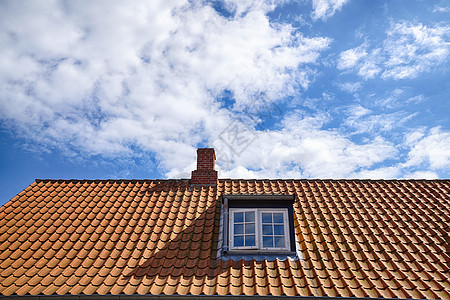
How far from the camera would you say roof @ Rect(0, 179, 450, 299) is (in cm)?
604

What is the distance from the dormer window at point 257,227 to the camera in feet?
23.0

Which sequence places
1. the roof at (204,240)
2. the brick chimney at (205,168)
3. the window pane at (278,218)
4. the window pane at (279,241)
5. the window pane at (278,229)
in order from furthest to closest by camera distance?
1. the brick chimney at (205,168)
2. the window pane at (278,218)
3. the window pane at (278,229)
4. the window pane at (279,241)
5. the roof at (204,240)

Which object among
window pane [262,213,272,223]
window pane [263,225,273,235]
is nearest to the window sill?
window pane [263,225,273,235]

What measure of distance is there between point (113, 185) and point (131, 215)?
2.13 metres

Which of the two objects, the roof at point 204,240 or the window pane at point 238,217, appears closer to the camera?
the roof at point 204,240

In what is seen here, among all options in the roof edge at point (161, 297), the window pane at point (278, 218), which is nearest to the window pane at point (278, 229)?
the window pane at point (278, 218)

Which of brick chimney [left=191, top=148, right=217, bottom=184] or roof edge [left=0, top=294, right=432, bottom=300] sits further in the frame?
brick chimney [left=191, top=148, right=217, bottom=184]

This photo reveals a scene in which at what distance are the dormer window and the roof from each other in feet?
0.97

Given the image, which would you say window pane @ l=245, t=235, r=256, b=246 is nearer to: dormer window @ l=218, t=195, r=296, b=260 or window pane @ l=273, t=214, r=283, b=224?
dormer window @ l=218, t=195, r=296, b=260

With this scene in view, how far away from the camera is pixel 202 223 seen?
805 cm

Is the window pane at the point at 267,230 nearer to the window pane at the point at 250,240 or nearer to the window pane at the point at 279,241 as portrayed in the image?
the window pane at the point at 279,241

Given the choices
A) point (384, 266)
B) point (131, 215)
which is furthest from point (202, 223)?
point (384, 266)

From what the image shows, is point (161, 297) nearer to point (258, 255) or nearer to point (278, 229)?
point (258, 255)

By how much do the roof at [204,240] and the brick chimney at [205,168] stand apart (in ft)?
0.76
